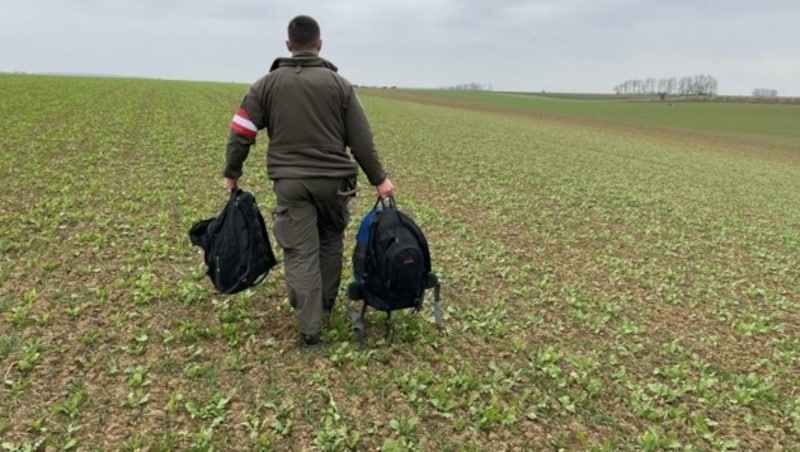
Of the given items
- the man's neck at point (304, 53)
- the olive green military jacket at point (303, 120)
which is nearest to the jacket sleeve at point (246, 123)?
the olive green military jacket at point (303, 120)

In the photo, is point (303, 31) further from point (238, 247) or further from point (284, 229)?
point (238, 247)

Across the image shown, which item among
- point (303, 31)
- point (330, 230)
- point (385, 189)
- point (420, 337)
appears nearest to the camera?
point (303, 31)

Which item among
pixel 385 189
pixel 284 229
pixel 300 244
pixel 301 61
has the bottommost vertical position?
pixel 300 244

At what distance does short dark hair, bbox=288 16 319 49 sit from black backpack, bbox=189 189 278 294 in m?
1.32

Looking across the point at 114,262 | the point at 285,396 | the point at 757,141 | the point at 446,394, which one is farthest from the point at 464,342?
the point at 757,141

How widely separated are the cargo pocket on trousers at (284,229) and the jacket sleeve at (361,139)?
716 millimetres

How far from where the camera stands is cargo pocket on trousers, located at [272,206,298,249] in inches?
172

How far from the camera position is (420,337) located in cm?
512

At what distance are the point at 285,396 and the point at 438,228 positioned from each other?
19.2ft

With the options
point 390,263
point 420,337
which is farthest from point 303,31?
point 420,337

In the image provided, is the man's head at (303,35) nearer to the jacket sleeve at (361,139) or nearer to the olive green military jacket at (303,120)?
the olive green military jacket at (303,120)

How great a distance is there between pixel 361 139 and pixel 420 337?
6.33ft

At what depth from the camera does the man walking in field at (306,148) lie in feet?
13.7

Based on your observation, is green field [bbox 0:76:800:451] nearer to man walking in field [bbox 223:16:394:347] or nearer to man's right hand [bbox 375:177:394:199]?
man walking in field [bbox 223:16:394:347]
